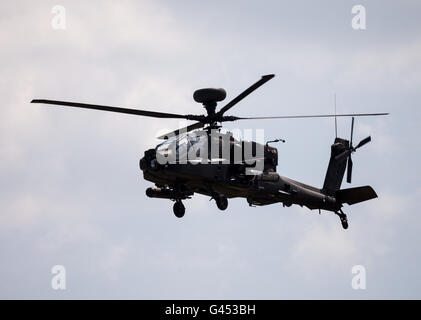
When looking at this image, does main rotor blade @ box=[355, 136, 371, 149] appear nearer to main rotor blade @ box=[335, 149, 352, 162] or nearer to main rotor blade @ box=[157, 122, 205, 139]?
main rotor blade @ box=[335, 149, 352, 162]

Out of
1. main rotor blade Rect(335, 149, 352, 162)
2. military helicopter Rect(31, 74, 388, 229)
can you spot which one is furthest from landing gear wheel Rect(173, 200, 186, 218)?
main rotor blade Rect(335, 149, 352, 162)

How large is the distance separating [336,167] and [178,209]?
12466 mm

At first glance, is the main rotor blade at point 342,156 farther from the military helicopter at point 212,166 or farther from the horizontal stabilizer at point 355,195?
the military helicopter at point 212,166

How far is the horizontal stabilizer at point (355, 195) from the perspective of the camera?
1473 inches

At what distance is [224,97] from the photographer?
31.6 meters

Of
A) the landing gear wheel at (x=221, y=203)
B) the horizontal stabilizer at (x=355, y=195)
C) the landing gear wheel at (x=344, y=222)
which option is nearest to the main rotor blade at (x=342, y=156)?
the horizontal stabilizer at (x=355, y=195)

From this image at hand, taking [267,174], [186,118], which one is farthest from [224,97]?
[267,174]

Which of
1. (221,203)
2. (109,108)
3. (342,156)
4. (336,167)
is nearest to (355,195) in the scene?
(336,167)

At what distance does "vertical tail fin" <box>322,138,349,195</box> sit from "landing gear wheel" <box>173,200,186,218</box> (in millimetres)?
11040

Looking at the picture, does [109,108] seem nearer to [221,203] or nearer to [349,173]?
[221,203]

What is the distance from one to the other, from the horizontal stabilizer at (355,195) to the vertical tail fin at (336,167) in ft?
3.64

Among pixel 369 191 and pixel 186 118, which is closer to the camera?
pixel 186 118
